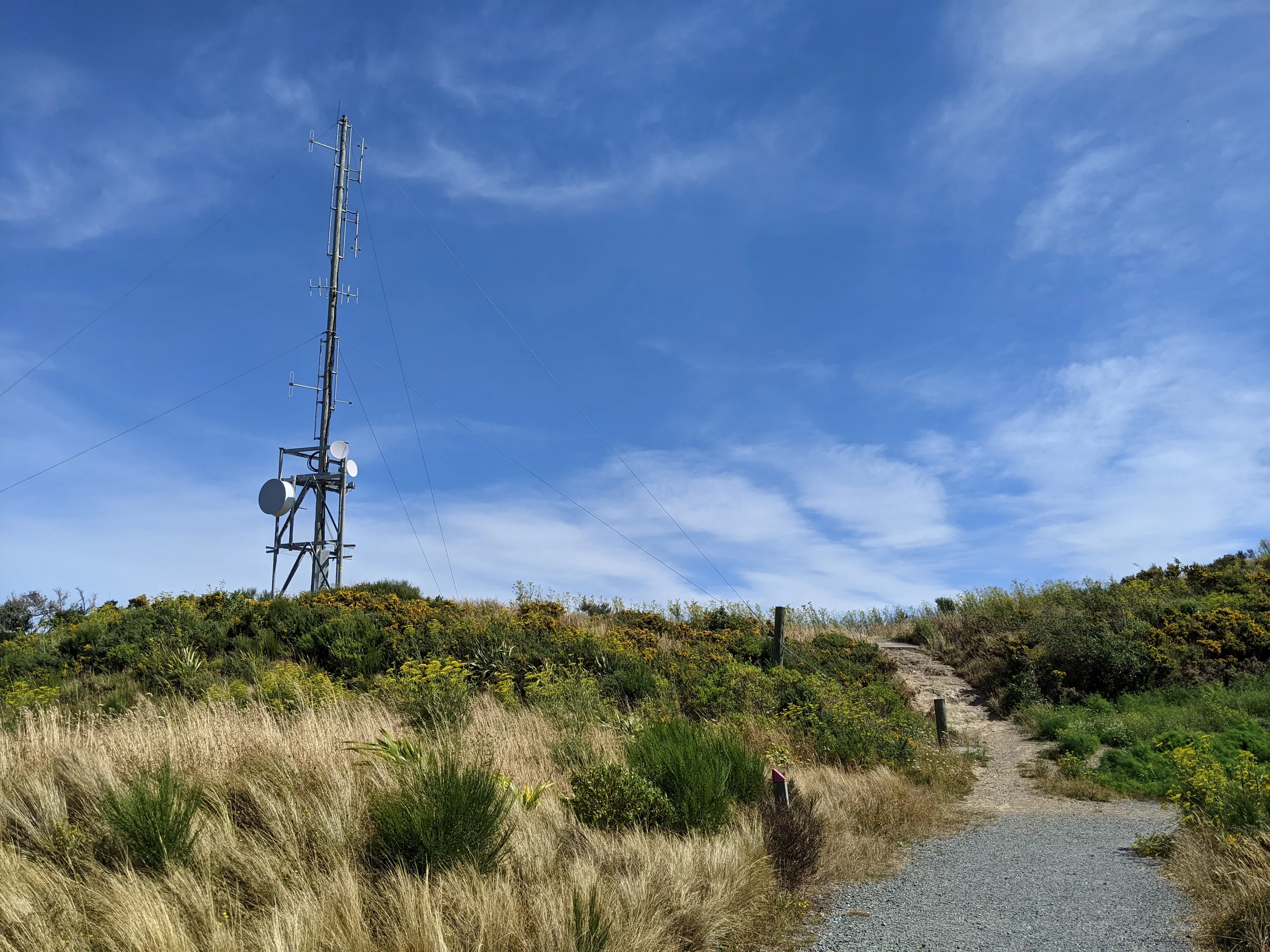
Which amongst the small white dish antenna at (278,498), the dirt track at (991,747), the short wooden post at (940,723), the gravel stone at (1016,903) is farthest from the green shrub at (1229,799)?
the small white dish antenna at (278,498)

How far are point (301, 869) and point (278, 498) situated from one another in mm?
16392

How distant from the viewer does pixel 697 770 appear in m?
7.10

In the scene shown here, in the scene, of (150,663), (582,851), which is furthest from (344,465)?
(582,851)

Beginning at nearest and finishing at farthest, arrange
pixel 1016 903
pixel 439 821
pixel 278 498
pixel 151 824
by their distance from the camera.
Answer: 1. pixel 151 824
2. pixel 439 821
3. pixel 1016 903
4. pixel 278 498

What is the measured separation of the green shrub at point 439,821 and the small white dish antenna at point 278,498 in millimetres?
15640

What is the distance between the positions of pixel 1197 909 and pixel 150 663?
13.7m

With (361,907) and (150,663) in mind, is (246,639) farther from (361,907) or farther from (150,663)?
(361,907)

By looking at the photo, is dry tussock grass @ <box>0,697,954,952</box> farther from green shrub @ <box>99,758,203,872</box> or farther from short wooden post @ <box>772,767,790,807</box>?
short wooden post @ <box>772,767,790,807</box>

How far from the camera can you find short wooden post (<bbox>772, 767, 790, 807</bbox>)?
24.4 ft

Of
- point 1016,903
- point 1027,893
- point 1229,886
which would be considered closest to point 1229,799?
point 1229,886

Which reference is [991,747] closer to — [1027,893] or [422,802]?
[1027,893]

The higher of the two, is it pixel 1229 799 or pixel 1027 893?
pixel 1229 799

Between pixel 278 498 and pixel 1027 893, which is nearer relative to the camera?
pixel 1027 893

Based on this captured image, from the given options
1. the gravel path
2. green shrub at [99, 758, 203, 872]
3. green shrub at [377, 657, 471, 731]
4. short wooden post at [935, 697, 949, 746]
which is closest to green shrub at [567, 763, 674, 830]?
the gravel path
